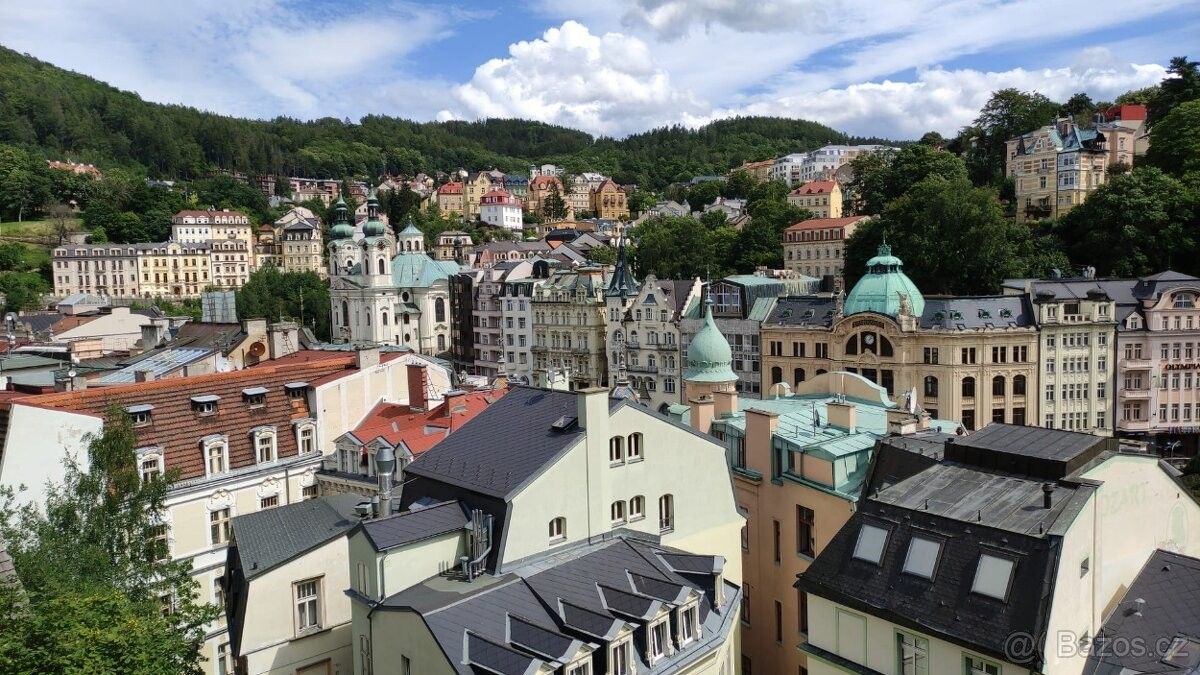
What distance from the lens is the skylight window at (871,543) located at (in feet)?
61.2

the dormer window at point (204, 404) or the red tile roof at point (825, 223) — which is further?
the red tile roof at point (825, 223)

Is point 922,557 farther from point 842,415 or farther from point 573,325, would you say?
point 573,325

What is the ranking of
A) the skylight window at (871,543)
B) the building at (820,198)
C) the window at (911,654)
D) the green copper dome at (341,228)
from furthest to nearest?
the building at (820,198)
the green copper dome at (341,228)
the skylight window at (871,543)
the window at (911,654)

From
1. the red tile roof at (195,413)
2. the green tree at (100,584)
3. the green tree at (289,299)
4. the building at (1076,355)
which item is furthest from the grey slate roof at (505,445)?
the green tree at (289,299)

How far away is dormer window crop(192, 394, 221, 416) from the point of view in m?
31.4

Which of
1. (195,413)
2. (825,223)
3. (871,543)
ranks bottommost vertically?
(871,543)

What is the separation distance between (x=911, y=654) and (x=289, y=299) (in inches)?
4794

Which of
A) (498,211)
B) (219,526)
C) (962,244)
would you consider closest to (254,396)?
(219,526)

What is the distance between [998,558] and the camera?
54.5 feet

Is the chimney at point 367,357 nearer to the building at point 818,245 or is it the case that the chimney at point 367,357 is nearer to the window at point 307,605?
the window at point 307,605

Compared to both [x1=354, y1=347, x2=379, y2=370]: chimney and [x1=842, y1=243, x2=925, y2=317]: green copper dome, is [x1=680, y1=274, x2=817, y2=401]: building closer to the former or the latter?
[x1=842, y1=243, x2=925, y2=317]: green copper dome

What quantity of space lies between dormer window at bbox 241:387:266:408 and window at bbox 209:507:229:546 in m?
4.28

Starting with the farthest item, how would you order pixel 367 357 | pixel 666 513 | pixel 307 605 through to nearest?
pixel 367 357 → pixel 666 513 → pixel 307 605

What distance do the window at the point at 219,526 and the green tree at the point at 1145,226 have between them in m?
73.7
